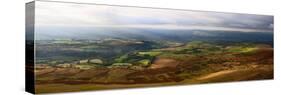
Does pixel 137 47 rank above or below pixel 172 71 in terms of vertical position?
above

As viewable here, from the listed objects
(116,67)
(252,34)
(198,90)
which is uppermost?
(252,34)

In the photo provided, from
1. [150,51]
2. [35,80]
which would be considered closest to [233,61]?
[150,51]

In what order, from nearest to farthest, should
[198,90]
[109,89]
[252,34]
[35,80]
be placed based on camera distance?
[35,80] < [109,89] < [198,90] < [252,34]

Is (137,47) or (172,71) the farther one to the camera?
(172,71)
